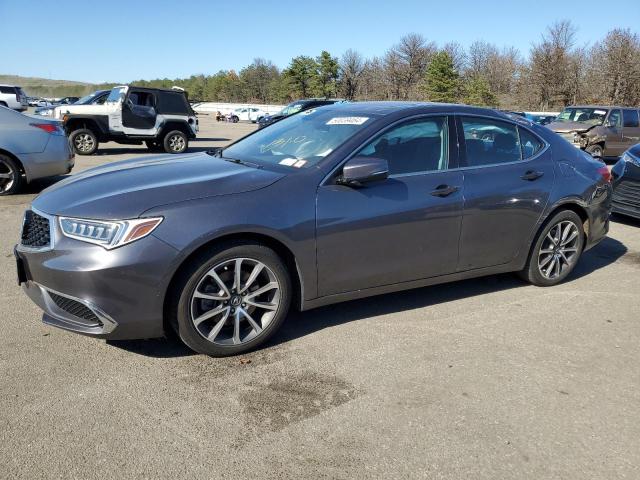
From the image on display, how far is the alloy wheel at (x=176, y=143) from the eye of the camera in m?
16.0

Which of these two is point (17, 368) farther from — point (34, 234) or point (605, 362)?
point (605, 362)

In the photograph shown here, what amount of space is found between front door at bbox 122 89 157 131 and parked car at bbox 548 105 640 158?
12189 mm

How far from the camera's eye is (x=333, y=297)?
12.0ft

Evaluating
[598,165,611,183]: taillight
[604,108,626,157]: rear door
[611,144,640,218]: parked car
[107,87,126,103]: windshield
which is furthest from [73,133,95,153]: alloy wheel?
[604,108,626,157]: rear door

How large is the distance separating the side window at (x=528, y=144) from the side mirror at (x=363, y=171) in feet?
5.49

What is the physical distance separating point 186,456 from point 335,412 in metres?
0.80

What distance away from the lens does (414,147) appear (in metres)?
4.00

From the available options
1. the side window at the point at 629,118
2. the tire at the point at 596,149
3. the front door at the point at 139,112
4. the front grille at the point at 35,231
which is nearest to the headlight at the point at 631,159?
the front grille at the point at 35,231

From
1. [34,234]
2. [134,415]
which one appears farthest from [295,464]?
[34,234]

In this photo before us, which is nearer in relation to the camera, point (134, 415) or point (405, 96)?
point (134, 415)

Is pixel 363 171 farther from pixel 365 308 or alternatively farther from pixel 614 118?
pixel 614 118

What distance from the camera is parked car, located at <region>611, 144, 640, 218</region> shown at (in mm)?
7336

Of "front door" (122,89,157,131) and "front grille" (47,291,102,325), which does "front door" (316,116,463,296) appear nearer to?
"front grille" (47,291,102,325)

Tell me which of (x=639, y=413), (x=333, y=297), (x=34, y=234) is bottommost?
(x=639, y=413)
